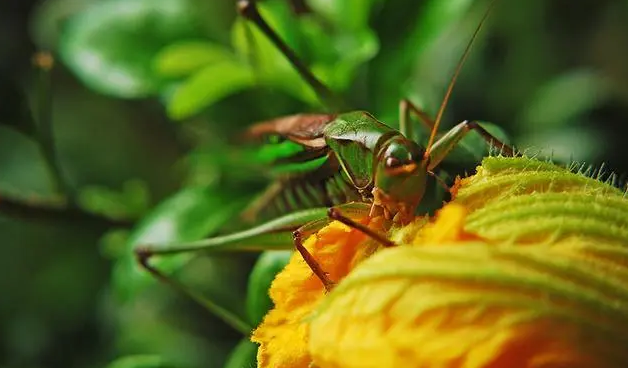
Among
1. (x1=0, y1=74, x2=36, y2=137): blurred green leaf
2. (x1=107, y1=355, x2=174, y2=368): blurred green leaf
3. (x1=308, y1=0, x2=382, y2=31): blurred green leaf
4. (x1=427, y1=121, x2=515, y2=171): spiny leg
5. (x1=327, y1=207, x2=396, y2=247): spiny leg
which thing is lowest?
(x1=107, y1=355, x2=174, y2=368): blurred green leaf

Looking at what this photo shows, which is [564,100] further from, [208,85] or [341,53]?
[208,85]

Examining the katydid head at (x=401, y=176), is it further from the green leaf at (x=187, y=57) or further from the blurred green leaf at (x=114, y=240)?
the blurred green leaf at (x=114, y=240)

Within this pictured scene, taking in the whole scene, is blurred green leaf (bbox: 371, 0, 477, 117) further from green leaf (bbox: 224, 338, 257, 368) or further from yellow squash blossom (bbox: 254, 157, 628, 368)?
yellow squash blossom (bbox: 254, 157, 628, 368)

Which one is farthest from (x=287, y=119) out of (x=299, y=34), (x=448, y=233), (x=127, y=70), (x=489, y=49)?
(x=489, y=49)

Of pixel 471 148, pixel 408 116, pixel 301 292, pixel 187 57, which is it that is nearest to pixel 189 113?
pixel 187 57

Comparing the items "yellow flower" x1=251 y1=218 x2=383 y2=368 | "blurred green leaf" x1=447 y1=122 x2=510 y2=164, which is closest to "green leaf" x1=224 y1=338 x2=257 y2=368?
"yellow flower" x1=251 y1=218 x2=383 y2=368

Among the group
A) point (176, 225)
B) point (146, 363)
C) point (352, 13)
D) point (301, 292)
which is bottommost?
point (146, 363)
